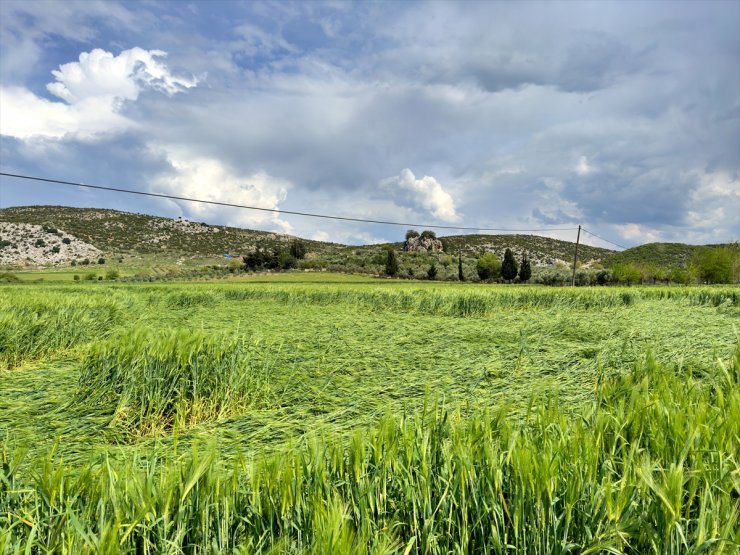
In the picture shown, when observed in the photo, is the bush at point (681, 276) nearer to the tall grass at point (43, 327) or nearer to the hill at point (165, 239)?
the hill at point (165, 239)

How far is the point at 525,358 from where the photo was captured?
5.71 m

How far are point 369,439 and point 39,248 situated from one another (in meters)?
112

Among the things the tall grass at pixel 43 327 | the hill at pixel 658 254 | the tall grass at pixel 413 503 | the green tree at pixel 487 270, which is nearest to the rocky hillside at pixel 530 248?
the hill at pixel 658 254

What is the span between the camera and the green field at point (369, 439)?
5.54 ft

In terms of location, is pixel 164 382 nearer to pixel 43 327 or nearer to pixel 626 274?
pixel 43 327

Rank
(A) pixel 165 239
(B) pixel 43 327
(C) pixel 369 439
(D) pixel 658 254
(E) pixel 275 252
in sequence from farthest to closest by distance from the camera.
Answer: (D) pixel 658 254 → (A) pixel 165 239 → (E) pixel 275 252 → (B) pixel 43 327 → (C) pixel 369 439

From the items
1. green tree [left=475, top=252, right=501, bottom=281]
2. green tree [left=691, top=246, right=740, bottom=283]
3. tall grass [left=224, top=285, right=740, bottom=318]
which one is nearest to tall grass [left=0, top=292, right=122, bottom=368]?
tall grass [left=224, top=285, right=740, bottom=318]

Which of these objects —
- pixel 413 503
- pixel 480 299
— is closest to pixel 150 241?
pixel 480 299

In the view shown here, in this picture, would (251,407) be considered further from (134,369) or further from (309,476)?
(309,476)

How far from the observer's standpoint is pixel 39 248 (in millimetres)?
85438

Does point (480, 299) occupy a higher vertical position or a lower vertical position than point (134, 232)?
lower

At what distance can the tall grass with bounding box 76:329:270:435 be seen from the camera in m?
4.23

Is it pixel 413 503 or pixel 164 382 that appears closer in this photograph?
pixel 413 503

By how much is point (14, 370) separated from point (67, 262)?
94.2 m
